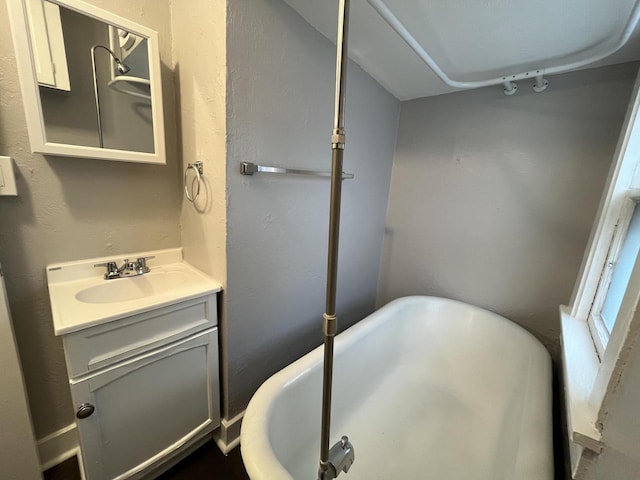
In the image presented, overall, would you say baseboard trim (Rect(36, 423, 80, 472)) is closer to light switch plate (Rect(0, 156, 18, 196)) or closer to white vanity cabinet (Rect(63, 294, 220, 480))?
white vanity cabinet (Rect(63, 294, 220, 480))

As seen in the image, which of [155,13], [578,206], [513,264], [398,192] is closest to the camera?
[155,13]

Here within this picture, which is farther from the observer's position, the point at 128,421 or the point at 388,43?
the point at 388,43

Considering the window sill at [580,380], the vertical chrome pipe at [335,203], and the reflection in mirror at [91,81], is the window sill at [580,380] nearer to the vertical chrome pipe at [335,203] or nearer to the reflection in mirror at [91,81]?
the vertical chrome pipe at [335,203]

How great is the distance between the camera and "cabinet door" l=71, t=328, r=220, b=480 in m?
0.85

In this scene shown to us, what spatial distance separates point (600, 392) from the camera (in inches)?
24.0

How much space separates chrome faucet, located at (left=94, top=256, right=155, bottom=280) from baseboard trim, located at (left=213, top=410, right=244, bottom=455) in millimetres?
827

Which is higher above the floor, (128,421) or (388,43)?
(388,43)

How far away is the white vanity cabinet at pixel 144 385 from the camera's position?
2.69 ft

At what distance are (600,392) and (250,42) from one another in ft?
4.93

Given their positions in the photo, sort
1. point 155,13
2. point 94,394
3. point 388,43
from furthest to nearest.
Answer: point 388,43
point 155,13
point 94,394

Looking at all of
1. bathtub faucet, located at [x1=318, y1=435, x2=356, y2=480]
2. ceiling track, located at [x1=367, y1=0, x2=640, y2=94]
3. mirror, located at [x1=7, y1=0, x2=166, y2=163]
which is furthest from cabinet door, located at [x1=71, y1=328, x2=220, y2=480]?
ceiling track, located at [x1=367, y1=0, x2=640, y2=94]

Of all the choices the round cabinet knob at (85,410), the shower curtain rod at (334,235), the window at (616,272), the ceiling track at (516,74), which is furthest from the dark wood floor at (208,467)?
the ceiling track at (516,74)

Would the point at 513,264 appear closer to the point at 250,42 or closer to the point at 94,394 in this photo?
the point at 250,42

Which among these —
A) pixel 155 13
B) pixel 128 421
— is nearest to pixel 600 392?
pixel 128 421
